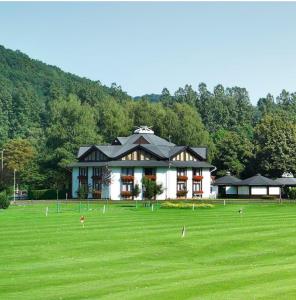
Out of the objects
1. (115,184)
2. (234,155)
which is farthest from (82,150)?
(234,155)

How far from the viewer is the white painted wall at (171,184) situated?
130 meters

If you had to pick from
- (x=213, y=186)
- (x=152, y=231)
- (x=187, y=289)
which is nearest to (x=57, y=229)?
(x=152, y=231)

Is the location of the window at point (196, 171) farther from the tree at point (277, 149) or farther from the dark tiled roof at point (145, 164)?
the tree at point (277, 149)

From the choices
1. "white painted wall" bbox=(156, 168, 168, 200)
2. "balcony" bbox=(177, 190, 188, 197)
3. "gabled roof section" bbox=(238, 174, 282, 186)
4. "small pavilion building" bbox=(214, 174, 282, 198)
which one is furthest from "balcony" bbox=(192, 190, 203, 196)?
"gabled roof section" bbox=(238, 174, 282, 186)

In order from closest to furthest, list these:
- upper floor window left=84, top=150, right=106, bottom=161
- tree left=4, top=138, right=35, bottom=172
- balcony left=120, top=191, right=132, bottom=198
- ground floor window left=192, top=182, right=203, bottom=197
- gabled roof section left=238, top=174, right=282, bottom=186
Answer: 1. balcony left=120, top=191, right=132, bottom=198
2. gabled roof section left=238, top=174, right=282, bottom=186
3. upper floor window left=84, top=150, right=106, bottom=161
4. ground floor window left=192, top=182, right=203, bottom=197
5. tree left=4, top=138, right=35, bottom=172

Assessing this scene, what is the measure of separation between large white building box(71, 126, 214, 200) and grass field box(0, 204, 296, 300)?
2599 inches

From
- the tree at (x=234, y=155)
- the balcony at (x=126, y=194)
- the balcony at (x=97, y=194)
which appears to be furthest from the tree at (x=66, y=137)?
the tree at (x=234, y=155)

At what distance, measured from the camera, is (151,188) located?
125000 millimetres

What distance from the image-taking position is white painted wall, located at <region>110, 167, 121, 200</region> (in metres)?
129

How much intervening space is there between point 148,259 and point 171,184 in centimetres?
9253

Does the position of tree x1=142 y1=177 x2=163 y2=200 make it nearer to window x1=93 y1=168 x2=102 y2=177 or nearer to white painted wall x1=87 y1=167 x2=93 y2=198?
window x1=93 y1=168 x2=102 y2=177

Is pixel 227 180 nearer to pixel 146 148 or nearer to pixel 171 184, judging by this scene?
pixel 171 184

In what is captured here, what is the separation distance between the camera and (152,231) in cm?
5178

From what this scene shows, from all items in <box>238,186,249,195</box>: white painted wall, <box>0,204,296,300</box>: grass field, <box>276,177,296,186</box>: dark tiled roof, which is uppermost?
<box>276,177,296,186</box>: dark tiled roof
